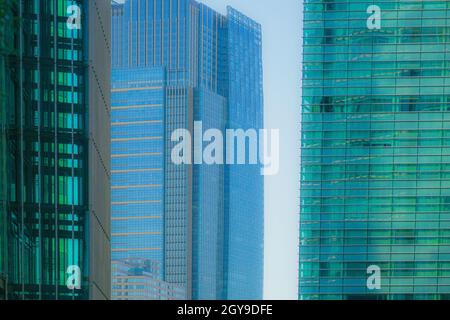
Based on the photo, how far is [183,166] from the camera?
107 meters

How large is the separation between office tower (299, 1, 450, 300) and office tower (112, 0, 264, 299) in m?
45.8

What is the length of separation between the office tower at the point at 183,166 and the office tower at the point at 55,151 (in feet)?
259

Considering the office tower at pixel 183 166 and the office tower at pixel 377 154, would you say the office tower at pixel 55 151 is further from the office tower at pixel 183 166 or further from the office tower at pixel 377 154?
the office tower at pixel 183 166

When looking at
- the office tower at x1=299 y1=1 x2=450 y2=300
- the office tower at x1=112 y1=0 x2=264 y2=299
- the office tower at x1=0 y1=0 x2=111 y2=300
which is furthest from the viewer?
the office tower at x1=112 y1=0 x2=264 y2=299

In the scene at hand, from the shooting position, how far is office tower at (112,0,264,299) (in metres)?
105

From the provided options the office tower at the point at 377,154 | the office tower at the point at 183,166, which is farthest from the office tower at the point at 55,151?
the office tower at the point at 183,166

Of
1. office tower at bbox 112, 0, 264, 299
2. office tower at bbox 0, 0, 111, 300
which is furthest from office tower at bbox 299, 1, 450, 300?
office tower at bbox 112, 0, 264, 299

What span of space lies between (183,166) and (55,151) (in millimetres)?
85182

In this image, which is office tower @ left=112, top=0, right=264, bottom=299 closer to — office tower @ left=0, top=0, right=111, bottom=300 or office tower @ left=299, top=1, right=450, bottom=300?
office tower @ left=299, top=1, right=450, bottom=300

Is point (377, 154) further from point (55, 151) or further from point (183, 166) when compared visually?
point (183, 166)

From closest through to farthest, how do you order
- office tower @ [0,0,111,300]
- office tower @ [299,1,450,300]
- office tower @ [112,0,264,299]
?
office tower @ [0,0,111,300], office tower @ [299,1,450,300], office tower @ [112,0,264,299]

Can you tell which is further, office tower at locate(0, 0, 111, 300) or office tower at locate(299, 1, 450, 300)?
office tower at locate(299, 1, 450, 300)
